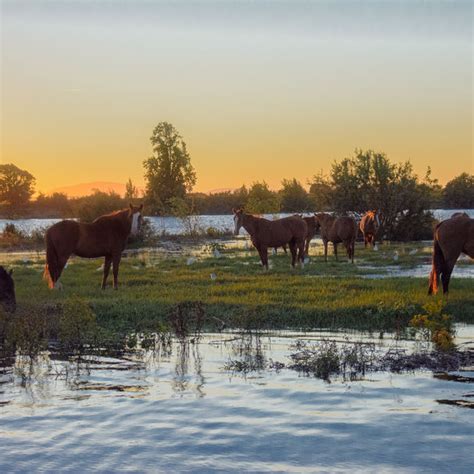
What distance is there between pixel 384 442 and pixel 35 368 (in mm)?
5145

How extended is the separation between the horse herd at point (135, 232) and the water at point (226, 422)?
6169 mm

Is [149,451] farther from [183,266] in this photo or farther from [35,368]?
[183,266]

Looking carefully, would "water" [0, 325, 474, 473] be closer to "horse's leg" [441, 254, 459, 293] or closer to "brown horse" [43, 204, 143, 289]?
"horse's leg" [441, 254, 459, 293]

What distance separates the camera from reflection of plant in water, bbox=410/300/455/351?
11305 millimetres

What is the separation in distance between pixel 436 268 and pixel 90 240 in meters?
8.52

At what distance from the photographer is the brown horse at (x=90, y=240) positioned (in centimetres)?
1844

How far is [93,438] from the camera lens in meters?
7.34

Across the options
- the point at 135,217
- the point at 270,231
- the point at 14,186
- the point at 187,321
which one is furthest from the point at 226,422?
the point at 14,186

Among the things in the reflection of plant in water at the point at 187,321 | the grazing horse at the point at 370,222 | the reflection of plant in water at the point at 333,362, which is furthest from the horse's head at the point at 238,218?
the reflection of plant in water at the point at 333,362

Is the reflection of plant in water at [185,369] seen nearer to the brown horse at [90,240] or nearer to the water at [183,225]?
the brown horse at [90,240]

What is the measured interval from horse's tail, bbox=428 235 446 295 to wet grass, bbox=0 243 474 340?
0.37 metres

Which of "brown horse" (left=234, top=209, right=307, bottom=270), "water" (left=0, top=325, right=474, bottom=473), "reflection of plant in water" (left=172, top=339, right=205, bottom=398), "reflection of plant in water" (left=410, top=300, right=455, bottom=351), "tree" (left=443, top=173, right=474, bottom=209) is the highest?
"tree" (left=443, top=173, right=474, bottom=209)

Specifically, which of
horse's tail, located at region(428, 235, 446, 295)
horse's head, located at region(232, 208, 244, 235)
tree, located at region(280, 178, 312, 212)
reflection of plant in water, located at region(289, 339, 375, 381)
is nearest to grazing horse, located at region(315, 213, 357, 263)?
horse's head, located at region(232, 208, 244, 235)

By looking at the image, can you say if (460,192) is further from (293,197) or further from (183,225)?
(183,225)
